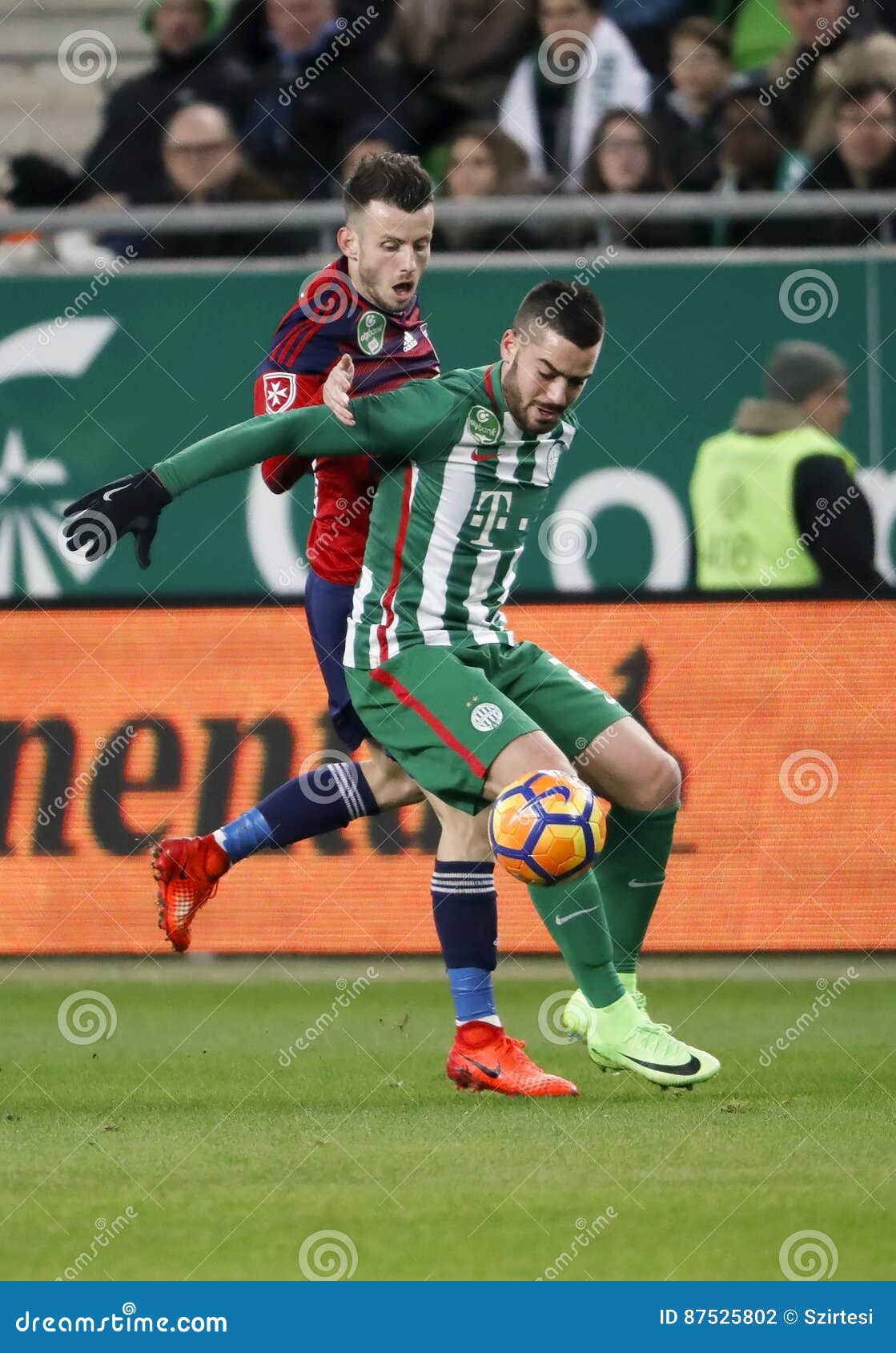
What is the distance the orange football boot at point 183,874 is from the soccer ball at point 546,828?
1.40 meters

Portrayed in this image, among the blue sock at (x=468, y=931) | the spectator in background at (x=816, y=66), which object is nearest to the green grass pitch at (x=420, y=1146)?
the blue sock at (x=468, y=931)

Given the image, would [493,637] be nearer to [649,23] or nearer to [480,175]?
[480,175]

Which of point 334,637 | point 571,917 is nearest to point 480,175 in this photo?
point 334,637

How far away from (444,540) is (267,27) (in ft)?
18.4

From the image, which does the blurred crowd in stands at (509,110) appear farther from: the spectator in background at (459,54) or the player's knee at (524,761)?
the player's knee at (524,761)

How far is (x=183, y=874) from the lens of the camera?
21.5 ft

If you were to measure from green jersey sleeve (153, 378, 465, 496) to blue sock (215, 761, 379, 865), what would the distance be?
1161mm

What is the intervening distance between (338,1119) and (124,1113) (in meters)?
0.59

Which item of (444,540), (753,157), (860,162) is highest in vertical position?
(860,162)

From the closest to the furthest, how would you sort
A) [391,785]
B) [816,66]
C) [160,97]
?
1. [391,785]
2. [816,66]
3. [160,97]

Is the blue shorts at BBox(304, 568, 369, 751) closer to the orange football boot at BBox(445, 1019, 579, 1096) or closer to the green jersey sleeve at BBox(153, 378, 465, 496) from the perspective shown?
the green jersey sleeve at BBox(153, 378, 465, 496)

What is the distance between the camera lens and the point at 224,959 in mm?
7898

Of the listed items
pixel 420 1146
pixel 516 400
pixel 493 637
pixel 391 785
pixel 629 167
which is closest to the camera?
pixel 420 1146

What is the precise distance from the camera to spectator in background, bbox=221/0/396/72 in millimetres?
10555
